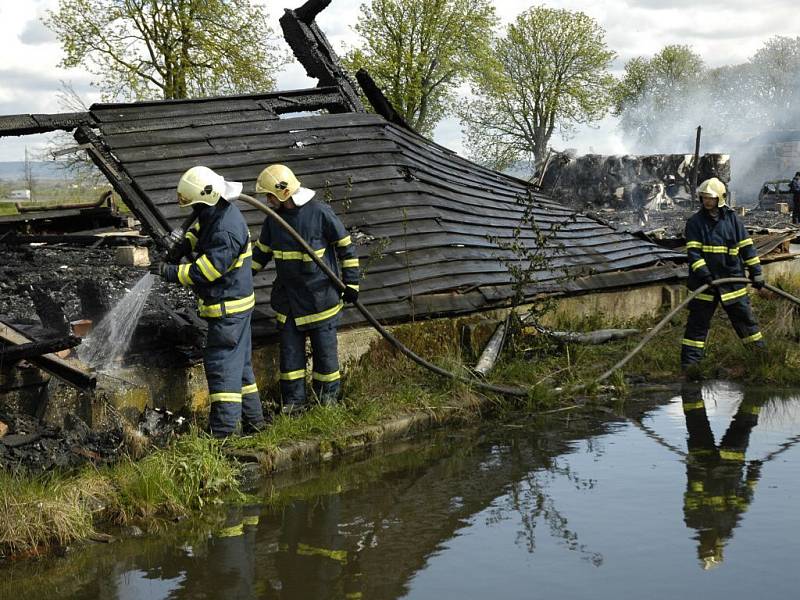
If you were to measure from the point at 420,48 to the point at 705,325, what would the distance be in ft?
116

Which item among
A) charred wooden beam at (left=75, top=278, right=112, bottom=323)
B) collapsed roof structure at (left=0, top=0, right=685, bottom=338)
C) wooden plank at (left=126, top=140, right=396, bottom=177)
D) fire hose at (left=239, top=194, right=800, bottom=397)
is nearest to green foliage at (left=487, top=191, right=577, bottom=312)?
collapsed roof structure at (left=0, top=0, right=685, bottom=338)

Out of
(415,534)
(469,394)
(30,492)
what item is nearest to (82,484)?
(30,492)

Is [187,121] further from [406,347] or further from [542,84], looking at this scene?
[542,84]

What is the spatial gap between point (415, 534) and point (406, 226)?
16.2ft

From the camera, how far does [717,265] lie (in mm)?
9883

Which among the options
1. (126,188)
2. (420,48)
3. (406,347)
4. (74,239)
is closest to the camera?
(406,347)

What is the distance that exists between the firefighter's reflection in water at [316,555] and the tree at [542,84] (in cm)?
5011

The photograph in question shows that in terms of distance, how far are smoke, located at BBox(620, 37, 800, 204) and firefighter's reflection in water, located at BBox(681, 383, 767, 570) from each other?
2245 inches

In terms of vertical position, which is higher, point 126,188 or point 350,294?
point 126,188

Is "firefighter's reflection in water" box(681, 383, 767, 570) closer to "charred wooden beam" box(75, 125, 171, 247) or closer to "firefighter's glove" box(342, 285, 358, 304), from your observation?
"firefighter's glove" box(342, 285, 358, 304)

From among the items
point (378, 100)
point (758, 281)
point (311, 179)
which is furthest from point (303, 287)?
point (378, 100)

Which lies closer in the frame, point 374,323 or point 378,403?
point 378,403

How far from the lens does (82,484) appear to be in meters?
5.94

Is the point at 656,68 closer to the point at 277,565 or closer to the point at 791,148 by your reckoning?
the point at 791,148
